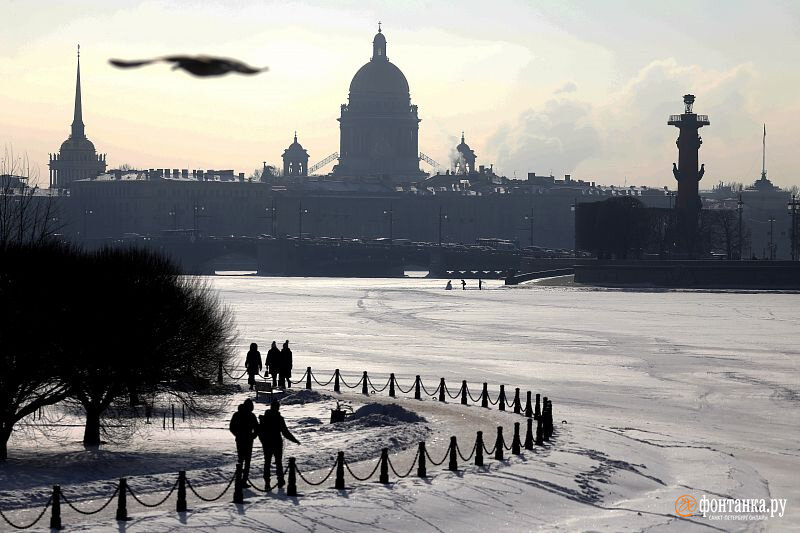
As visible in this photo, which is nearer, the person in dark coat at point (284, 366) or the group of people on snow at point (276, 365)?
the group of people on snow at point (276, 365)

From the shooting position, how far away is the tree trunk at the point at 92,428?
30250 millimetres

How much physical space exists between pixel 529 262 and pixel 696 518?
112 meters

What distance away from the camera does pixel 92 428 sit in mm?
30344

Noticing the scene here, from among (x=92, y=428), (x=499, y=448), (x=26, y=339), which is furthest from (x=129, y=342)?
(x=499, y=448)

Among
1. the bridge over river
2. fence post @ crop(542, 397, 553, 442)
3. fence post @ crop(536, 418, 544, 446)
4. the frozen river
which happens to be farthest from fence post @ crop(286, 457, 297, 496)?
the bridge over river

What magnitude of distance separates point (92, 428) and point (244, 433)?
573cm

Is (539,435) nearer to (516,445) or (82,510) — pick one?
(516,445)

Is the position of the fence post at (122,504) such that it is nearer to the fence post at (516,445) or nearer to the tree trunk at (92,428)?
the tree trunk at (92,428)

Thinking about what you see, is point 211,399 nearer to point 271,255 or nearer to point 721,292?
point 721,292

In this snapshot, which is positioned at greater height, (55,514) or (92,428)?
(92,428)

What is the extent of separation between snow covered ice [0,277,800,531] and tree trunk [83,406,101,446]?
1.04 ft

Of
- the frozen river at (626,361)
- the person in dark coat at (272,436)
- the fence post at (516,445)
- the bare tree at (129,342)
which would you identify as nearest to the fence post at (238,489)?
the person in dark coat at (272,436)

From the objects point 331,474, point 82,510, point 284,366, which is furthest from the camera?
point 284,366

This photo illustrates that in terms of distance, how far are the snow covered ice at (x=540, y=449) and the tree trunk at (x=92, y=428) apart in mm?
316
